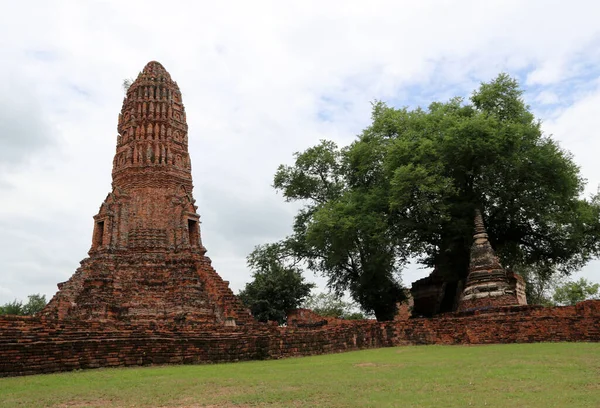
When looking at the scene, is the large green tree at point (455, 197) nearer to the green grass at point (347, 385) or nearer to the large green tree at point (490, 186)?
the large green tree at point (490, 186)

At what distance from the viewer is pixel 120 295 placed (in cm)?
1884

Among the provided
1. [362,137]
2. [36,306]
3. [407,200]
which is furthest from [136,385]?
[36,306]

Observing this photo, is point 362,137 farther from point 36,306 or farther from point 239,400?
point 36,306

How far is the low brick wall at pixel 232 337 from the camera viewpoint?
34.2ft

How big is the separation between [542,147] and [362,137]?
8679 millimetres

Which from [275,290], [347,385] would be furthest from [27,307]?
[347,385]

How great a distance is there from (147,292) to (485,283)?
487 inches

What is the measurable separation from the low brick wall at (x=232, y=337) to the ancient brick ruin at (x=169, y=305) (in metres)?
0.03

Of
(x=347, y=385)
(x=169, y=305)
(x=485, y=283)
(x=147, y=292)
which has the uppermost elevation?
(x=147, y=292)

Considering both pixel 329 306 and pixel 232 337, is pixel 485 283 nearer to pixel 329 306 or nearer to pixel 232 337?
pixel 232 337

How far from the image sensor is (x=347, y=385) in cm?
734

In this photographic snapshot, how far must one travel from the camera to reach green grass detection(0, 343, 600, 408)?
6.07 m

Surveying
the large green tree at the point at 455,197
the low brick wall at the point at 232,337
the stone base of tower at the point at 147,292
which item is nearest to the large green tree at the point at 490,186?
the large green tree at the point at 455,197

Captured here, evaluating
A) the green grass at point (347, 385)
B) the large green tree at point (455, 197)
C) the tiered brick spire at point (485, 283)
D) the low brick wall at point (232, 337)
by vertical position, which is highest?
the large green tree at point (455, 197)
